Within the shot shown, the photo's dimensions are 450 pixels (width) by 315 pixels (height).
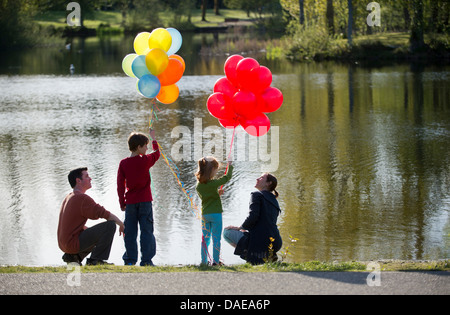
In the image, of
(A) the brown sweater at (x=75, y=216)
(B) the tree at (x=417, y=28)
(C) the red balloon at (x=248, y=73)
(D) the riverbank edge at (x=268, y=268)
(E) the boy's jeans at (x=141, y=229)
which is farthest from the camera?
(B) the tree at (x=417, y=28)

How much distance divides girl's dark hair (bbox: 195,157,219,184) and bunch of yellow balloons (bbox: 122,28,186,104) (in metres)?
1.32

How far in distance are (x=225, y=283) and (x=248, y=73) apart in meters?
2.81

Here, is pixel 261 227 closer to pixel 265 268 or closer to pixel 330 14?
pixel 265 268

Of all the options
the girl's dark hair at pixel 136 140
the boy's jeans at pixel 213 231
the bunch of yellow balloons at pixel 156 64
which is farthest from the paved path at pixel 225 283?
the bunch of yellow balloons at pixel 156 64

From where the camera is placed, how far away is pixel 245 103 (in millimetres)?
7570

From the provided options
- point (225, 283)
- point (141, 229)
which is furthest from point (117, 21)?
point (225, 283)

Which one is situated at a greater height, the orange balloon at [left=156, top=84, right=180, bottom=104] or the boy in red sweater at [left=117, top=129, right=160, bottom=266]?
the orange balloon at [left=156, top=84, right=180, bottom=104]

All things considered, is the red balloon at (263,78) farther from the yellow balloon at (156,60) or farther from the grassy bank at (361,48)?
the grassy bank at (361,48)

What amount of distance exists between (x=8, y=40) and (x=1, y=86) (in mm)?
25952

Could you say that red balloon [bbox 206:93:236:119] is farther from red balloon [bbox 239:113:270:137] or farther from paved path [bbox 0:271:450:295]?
paved path [bbox 0:271:450:295]

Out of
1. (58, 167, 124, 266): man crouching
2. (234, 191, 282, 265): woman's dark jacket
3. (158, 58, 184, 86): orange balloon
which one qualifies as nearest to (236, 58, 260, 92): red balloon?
(158, 58, 184, 86): orange balloon

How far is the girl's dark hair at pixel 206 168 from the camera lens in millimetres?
7023

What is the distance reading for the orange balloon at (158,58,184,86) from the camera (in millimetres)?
8023

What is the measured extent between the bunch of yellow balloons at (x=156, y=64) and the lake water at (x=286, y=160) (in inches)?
86.9
